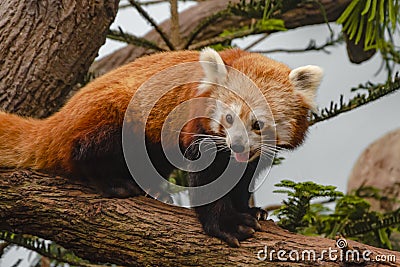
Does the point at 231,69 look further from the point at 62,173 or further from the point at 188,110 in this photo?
the point at 62,173

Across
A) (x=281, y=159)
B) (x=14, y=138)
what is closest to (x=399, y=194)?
(x=281, y=159)

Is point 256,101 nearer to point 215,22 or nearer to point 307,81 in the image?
point 307,81

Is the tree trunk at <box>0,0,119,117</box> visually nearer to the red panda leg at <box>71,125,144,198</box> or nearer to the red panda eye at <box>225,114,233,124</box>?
the red panda leg at <box>71,125,144,198</box>

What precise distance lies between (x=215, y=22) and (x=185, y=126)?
5.94 ft

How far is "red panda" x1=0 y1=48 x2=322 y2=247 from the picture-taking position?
2.38 m

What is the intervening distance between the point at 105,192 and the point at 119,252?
247 mm

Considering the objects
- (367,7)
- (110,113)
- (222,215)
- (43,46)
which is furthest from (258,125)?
(367,7)

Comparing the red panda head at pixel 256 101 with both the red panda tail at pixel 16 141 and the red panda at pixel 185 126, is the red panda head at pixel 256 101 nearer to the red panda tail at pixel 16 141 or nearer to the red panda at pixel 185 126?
the red panda at pixel 185 126

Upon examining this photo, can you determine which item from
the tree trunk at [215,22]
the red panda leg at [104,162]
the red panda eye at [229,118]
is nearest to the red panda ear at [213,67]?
the red panda eye at [229,118]

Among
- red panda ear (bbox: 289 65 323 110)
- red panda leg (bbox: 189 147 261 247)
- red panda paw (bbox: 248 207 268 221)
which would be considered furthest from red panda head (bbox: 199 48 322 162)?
red panda paw (bbox: 248 207 268 221)

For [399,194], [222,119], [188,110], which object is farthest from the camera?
[399,194]

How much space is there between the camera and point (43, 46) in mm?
2941

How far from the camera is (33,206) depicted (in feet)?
7.95

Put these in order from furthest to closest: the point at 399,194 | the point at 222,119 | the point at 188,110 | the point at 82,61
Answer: the point at 399,194
the point at 82,61
the point at 188,110
the point at 222,119
